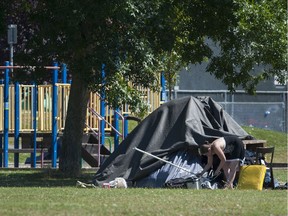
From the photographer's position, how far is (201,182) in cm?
1759

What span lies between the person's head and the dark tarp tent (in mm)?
223

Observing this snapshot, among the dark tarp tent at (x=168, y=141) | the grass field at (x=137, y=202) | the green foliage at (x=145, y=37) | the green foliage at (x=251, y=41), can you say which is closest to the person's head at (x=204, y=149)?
the dark tarp tent at (x=168, y=141)

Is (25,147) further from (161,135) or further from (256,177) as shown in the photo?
(256,177)

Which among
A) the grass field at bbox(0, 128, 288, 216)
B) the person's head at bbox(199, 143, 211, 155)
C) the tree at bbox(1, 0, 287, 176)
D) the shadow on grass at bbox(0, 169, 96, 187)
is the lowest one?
the shadow on grass at bbox(0, 169, 96, 187)

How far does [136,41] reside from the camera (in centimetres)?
1809

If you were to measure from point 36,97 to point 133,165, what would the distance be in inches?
267

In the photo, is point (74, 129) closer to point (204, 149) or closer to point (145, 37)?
point (145, 37)

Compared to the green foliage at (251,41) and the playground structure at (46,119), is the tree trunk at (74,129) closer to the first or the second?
the playground structure at (46,119)

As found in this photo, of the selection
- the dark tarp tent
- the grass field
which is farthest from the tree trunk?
the grass field

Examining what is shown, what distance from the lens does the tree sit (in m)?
18.0

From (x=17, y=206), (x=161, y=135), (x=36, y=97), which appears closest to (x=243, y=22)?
(x=161, y=135)

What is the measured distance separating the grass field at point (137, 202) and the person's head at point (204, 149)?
123 cm

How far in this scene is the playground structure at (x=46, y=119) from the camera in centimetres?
2439

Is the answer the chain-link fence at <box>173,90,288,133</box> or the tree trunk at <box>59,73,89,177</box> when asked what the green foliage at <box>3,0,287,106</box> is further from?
the chain-link fence at <box>173,90,288,133</box>
